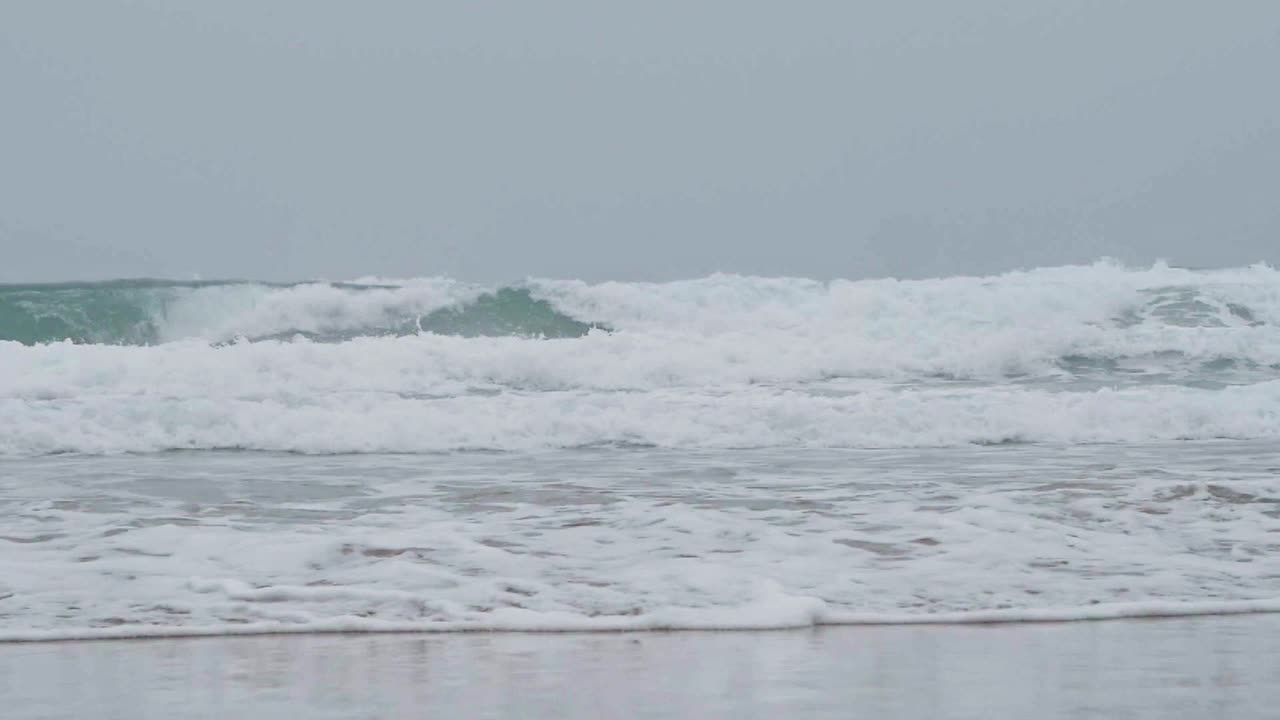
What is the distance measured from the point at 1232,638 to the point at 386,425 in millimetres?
6708

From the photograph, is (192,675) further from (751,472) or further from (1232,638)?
(751,472)

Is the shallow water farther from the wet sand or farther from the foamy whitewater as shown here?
the wet sand

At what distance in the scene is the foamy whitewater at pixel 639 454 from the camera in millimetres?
4289

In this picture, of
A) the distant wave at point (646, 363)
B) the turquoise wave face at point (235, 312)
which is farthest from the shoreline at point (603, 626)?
the turquoise wave face at point (235, 312)

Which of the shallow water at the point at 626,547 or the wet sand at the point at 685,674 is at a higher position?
the shallow water at the point at 626,547

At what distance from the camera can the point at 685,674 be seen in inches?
130

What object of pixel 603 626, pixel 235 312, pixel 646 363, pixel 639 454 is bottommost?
pixel 603 626

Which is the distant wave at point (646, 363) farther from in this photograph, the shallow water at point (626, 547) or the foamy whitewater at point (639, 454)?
the shallow water at point (626, 547)

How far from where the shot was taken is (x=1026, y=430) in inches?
390

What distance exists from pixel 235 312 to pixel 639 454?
1035 cm

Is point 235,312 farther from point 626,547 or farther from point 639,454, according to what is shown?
point 626,547

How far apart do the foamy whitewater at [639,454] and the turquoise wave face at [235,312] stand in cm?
4

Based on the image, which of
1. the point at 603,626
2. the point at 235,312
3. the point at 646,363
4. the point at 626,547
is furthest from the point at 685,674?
the point at 235,312

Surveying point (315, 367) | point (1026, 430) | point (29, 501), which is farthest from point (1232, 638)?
point (315, 367)
